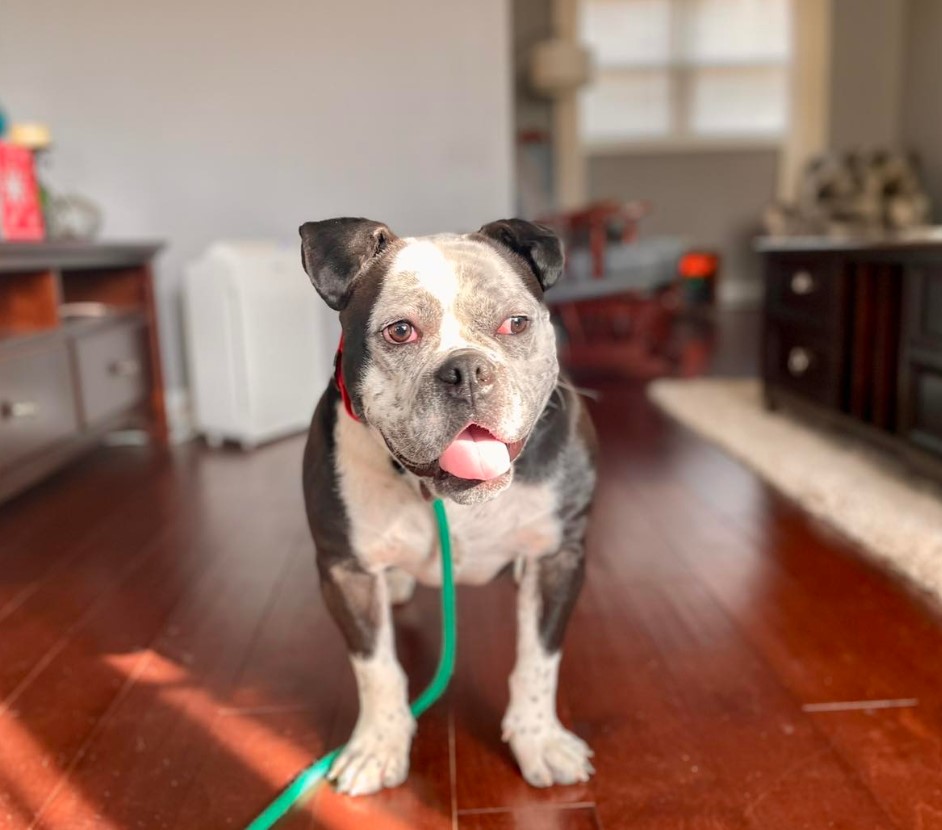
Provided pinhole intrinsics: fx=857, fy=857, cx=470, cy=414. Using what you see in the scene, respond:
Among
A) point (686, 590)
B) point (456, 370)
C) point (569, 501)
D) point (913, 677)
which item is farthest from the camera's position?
point (686, 590)

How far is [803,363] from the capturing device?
2721 mm

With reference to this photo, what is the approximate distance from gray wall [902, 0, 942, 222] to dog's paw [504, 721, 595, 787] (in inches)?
214

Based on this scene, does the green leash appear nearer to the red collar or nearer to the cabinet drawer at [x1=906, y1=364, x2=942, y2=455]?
the red collar

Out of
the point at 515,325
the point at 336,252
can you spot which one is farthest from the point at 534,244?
the point at 336,252

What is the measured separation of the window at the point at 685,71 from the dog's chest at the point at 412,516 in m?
6.47

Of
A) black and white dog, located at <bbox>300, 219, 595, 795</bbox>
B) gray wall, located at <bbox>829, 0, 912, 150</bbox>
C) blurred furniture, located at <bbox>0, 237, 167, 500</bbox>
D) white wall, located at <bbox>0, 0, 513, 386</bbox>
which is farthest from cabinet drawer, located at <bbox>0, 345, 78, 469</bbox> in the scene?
gray wall, located at <bbox>829, 0, 912, 150</bbox>

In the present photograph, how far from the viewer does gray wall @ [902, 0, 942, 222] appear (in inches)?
217

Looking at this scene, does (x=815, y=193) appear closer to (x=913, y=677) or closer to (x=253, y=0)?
(x=253, y=0)

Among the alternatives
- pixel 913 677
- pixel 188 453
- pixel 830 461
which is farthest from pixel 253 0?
pixel 913 677

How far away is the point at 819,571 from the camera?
5.42ft

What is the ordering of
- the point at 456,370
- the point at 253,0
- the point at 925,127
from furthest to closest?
1. the point at 925,127
2. the point at 253,0
3. the point at 456,370

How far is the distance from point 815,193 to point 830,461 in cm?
213

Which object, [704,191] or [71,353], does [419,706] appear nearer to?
[71,353]

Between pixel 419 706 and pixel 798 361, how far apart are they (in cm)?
204
